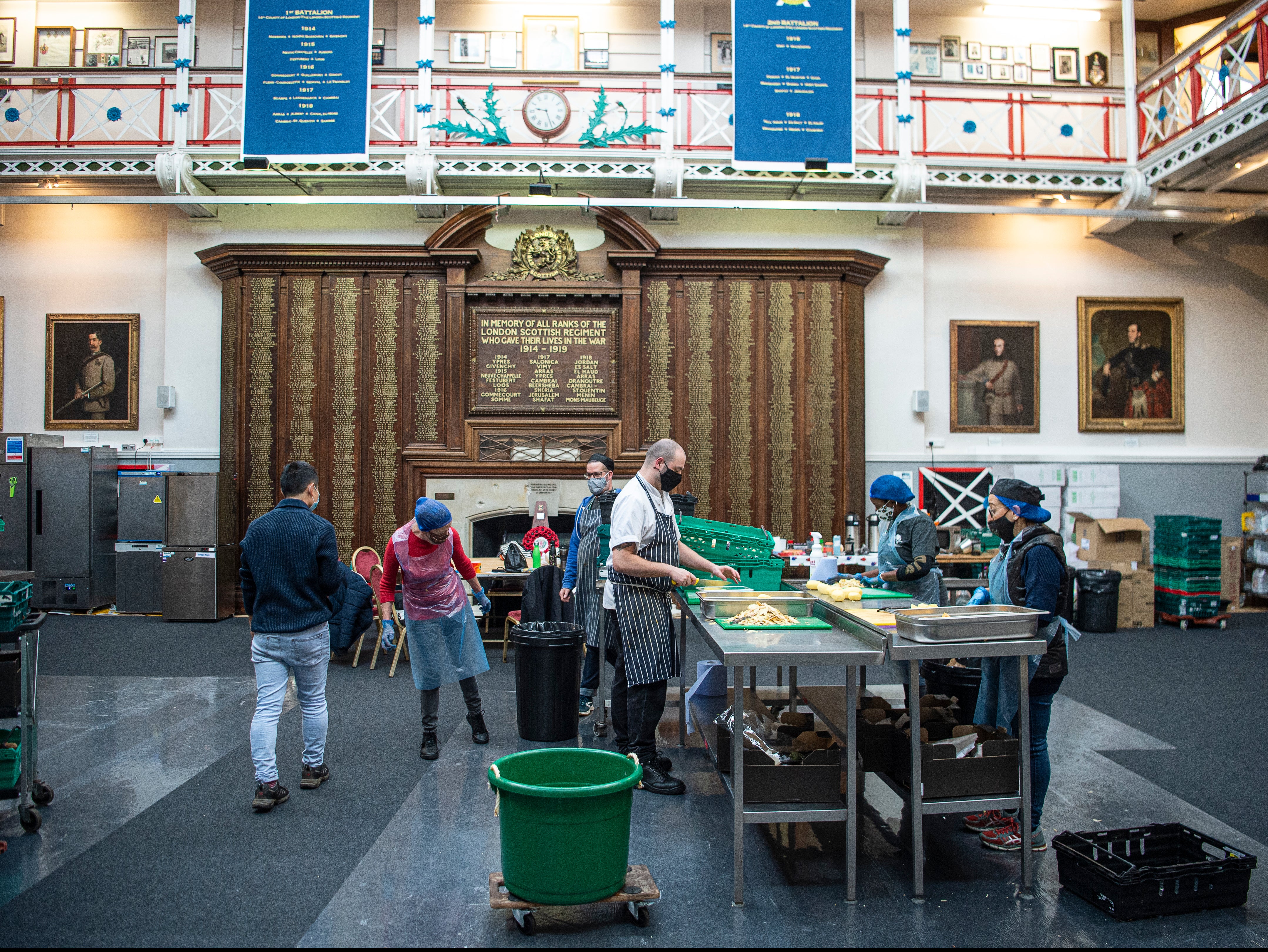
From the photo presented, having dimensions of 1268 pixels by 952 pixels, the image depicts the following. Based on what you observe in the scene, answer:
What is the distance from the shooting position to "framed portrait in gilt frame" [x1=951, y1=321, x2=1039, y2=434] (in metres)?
11.0

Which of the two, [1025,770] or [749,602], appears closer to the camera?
[1025,770]

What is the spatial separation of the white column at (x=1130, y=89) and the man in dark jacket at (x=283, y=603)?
1083cm

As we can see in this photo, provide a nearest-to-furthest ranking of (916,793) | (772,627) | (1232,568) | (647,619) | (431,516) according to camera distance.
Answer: (916,793), (772,627), (647,619), (431,516), (1232,568)

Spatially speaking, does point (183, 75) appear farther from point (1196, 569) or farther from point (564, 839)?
point (1196, 569)

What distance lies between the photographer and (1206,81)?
373 inches

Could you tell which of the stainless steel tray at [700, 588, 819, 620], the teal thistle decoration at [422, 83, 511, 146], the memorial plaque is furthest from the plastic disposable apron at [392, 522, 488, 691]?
the teal thistle decoration at [422, 83, 511, 146]

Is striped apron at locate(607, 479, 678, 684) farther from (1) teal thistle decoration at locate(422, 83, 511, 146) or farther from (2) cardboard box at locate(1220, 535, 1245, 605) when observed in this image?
(2) cardboard box at locate(1220, 535, 1245, 605)

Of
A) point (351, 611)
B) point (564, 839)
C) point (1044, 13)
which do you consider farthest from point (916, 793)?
point (1044, 13)

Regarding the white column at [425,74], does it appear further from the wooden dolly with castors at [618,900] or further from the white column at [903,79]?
the wooden dolly with castors at [618,900]

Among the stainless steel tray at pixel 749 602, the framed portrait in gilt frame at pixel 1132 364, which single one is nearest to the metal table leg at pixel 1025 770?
the stainless steel tray at pixel 749 602

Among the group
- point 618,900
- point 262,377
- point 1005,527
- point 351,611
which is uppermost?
point 262,377

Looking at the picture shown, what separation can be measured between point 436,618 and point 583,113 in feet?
25.4

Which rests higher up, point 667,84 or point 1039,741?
point 667,84

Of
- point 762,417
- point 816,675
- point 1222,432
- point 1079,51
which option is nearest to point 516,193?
point 762,417
